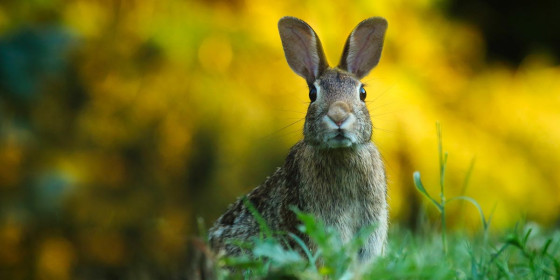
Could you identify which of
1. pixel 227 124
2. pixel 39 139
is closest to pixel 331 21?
pixel 227 124

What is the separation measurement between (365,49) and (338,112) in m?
0.57

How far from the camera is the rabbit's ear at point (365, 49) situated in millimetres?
3166

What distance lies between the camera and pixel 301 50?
317 centimetres

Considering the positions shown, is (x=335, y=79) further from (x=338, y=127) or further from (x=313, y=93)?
(x=338, y=127)

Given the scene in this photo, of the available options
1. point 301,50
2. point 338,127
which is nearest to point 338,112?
point 338,127

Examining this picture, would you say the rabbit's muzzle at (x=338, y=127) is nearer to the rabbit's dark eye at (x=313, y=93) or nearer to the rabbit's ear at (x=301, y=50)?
the rabbit's dark eye at (x=313, y=93)

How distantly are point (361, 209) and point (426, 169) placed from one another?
116 inches

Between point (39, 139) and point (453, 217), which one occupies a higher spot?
point (39, 139)

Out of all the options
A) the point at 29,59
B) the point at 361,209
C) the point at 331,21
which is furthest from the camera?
the point at 331,21

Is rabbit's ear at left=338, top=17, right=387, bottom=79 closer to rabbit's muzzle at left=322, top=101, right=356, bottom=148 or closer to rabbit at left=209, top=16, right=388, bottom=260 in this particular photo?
rabbit at left=209, top=16, right=388, bottom=260

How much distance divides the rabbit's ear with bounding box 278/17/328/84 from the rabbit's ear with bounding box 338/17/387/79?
0.12 metres

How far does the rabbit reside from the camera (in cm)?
280

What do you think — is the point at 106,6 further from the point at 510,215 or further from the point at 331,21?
the point at 510,215

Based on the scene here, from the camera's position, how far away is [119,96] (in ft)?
19.8
